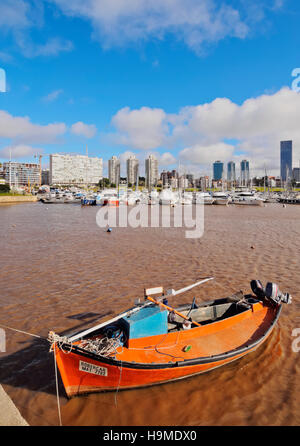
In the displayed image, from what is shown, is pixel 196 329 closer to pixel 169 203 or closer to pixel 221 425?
pixel 221 425

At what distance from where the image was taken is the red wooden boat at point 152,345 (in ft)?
18.1

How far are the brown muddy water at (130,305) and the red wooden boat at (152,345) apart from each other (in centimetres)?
42

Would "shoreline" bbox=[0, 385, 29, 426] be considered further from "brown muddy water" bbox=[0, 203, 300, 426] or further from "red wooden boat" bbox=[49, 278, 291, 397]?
"red wooden boat" bbox=[49, 278, 291, 397]

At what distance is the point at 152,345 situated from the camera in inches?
251

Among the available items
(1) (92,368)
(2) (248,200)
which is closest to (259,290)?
(1) (92,368)

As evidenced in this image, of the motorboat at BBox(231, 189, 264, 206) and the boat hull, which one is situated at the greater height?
the motorboat at BBox(231, 189, 264, 206)

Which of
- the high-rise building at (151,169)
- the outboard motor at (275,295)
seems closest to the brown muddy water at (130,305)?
the outboard motor at (275,295)

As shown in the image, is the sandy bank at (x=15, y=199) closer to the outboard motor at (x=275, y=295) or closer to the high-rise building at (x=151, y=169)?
the outboard motor at (x=275, y=295)

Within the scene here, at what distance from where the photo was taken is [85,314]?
9.36m

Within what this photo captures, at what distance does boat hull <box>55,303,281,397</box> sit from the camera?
5.47 meters

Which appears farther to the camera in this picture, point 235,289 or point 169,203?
point 169,203

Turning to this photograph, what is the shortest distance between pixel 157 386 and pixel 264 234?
22.6 metres

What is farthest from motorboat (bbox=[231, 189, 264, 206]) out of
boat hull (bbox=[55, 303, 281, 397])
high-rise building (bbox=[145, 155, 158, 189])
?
high-rise building (bbox=[145, 155, 158, 189])
